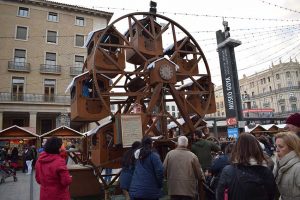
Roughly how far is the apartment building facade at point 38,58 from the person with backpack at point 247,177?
27.8m

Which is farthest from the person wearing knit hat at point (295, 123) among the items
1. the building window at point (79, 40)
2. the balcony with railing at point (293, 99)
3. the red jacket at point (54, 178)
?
the balcony with railing at point (293, 99)

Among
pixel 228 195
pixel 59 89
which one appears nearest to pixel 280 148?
pixel 228 195

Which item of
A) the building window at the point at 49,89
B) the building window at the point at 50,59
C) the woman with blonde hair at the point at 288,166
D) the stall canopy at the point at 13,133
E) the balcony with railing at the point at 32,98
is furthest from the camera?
the building window at the point at 50,59

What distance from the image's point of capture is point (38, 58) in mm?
29859

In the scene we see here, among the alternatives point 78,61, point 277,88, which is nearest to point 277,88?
point 277,88

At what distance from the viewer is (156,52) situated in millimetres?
8805

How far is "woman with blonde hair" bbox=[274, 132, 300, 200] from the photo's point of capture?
279 cm

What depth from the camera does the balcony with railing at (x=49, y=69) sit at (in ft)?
97.4

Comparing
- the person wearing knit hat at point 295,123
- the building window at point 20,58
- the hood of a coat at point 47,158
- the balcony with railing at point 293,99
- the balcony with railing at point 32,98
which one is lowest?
the hood of a coat at point 47,158

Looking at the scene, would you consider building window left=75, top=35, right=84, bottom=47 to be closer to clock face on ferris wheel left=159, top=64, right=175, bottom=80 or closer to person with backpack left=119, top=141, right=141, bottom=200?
clock face on ferris wheel left=159, top=64, right=175, bottom=80

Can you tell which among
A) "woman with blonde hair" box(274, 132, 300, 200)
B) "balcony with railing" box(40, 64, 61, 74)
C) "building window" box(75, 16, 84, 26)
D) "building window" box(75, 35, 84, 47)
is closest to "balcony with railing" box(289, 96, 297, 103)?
"building window" box(75, 35, 84, 47)

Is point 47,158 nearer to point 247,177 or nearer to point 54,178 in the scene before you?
point 54,178

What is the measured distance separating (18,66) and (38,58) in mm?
2207

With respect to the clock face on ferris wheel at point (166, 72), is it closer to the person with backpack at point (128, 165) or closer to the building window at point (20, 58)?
the person with backpack at point (128, 165)
